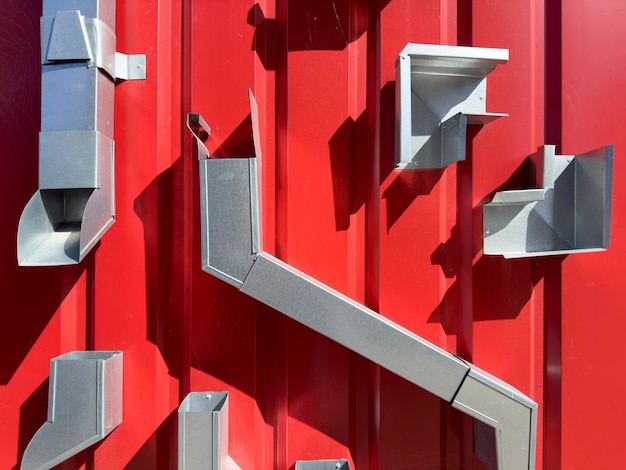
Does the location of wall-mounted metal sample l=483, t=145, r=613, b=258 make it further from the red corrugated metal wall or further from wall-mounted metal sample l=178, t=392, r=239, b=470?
wall-mounted metal sample l=178, t=392, r=239, b=470

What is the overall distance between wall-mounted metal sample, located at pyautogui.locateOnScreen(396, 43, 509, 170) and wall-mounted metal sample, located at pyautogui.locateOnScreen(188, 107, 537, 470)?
384 mm

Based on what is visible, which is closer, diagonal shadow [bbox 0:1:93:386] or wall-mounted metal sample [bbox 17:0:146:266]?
wall-mounted metal sample [bbox 17:0:146:266]

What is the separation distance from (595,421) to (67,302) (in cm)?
143

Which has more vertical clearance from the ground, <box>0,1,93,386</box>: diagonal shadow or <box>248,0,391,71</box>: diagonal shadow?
<box>248,0,391,71</box>: diagonal shadow

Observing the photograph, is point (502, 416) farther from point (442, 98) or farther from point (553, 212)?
point (442, 98)

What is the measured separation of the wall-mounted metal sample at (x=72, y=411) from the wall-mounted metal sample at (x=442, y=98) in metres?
0.90

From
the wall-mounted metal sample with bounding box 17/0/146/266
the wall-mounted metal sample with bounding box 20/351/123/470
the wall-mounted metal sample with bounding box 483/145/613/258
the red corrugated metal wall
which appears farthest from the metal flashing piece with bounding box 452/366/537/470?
the wall-mounted metal sample with bounding box 17/0/146/266

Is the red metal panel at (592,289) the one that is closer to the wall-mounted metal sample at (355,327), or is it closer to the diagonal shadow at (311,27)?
the wall-mounted metal sample at (355,327)

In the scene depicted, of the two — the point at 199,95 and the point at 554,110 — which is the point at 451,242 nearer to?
the point at 554,110

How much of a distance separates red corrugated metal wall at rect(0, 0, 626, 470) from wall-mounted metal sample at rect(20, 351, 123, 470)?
9 cm

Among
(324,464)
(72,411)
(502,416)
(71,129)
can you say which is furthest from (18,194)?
(502,416)

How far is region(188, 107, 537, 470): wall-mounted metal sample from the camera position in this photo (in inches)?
32.5

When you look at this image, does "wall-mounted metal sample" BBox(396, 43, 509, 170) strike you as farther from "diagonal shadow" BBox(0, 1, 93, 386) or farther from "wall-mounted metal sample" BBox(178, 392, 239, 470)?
"diagonal shadow" BBox(0, 1, 93, 386)

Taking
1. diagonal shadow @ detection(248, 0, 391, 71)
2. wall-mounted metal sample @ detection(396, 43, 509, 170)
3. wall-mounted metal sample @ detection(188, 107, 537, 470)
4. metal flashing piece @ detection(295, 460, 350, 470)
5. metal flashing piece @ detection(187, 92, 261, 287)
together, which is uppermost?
diagonal shadow @ detection(248, 0, 391, 71)
